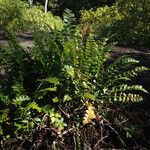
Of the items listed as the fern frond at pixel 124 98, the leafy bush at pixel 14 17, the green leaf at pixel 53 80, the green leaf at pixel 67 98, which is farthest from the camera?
the leafy bush at pixel 14 17

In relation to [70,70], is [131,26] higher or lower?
lower

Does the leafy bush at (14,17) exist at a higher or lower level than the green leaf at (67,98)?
lower

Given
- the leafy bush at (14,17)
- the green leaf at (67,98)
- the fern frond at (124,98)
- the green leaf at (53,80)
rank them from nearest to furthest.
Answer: the green leaf at (53,80), the green leaf at (67,98), the fern frond at (124,98), the leafy bush at (14,17)

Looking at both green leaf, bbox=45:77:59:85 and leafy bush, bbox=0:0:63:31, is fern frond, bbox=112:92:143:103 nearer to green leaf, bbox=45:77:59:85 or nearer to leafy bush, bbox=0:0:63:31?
Answer: green leaf, bbox=45:77:59:85

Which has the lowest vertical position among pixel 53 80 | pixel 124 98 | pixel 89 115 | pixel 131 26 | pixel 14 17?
pixel 14 17

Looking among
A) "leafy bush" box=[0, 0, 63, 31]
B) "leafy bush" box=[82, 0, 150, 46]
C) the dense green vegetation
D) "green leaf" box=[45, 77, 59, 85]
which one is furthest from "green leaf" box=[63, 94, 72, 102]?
"leafy bush" box=[0, 0, 63, 31]

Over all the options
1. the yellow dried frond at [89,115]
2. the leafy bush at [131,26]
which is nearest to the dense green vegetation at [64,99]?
the yellow dried frond at [89,115]

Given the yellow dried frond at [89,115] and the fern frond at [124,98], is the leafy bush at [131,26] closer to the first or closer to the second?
the fern frond at [124,98]

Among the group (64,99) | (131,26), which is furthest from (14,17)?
(64,99)

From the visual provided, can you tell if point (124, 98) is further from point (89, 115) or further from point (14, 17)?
point (14, 17)

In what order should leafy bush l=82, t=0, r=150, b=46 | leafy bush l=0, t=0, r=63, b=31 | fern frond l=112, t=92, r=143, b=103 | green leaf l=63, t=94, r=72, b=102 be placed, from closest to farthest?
green leaf l=63, t=94, r=72, b=102
fern frond l=112, t=92, r=143, b=103
leafy bush l=82, t=0, r=150, b=46
leafy bush l=0, t=0, r=63, b=31

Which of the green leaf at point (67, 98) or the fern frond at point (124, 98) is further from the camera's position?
the fern frond at point (124, 98)

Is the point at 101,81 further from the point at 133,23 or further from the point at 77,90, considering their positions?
the point at 133,23

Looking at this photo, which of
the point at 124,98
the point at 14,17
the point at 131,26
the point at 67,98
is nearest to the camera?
the point at 67,98
